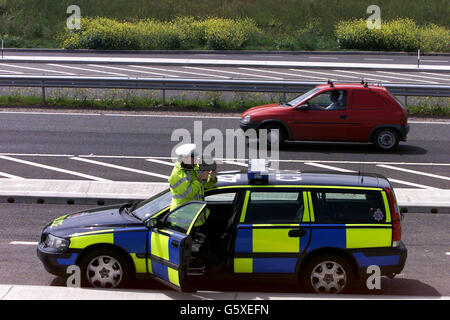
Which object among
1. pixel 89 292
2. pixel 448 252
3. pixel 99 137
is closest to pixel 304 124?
pixel 99 137

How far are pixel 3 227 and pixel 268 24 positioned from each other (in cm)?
3501

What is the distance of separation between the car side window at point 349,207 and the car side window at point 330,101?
30.3 feet

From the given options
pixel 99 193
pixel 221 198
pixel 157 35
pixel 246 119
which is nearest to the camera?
pixel 221 198

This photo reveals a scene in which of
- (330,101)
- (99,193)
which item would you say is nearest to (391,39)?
(330,101)

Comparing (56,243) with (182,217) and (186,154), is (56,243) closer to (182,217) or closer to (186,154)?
(182,217)

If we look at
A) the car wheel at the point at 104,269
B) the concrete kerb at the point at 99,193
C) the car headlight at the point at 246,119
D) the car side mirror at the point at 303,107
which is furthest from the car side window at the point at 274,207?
the car headlight at the point at 246,119

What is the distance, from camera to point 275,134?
17.5 metres

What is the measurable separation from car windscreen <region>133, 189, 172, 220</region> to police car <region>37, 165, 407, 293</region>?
194mm

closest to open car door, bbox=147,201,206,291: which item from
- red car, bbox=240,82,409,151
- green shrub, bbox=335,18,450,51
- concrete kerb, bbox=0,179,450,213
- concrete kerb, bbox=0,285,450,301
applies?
concrete kerb, bbox=0,285,450,301

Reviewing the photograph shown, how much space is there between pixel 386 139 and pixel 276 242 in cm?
1002

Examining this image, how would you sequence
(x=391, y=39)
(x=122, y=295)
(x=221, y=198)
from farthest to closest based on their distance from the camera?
(x=391, y=39), (x=221, y=198), (x=122, y=295)

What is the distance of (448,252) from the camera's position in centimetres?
1041

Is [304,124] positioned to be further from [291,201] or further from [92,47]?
[92,47]

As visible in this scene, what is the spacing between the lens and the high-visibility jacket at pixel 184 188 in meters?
8.41
